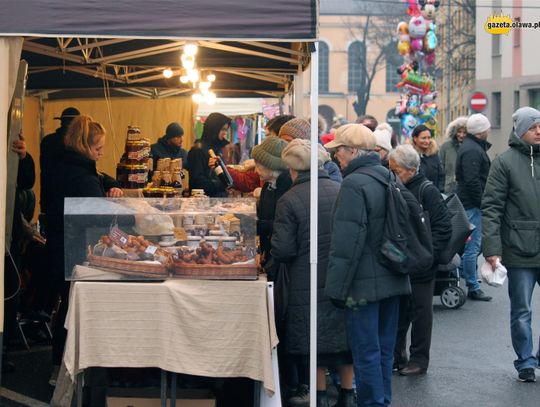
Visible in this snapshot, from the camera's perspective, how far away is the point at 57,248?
7559 millimetres

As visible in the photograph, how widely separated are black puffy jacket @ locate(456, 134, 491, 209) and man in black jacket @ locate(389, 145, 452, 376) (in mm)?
3737

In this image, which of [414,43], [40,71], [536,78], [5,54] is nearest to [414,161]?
[5,54]

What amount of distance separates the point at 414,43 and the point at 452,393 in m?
18.3

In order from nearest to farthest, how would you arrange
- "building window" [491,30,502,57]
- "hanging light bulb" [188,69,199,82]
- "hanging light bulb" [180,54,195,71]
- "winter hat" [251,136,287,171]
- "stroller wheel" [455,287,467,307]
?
1. "winter hat" [251,136,287,171]
2. "hanging light bulb" [180,54,195,71]
3. "hanging light bulb" [188,69,199,82]
4. "stroller wheel" [455,287,467,307]
5. "building window" [491,30,502,57]

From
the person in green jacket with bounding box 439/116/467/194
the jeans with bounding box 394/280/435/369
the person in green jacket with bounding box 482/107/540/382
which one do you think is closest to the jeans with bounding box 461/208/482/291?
the person in green jacket with bounding box 439/116/467/194

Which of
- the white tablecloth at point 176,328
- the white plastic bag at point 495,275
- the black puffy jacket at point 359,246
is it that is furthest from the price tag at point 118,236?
the white plastic bag at point 495,275

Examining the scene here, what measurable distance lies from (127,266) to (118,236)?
19cm

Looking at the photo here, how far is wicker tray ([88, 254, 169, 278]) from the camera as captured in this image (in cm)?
646

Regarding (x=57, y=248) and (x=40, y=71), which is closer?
(x=57, y=248)

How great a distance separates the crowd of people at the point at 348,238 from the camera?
647cm

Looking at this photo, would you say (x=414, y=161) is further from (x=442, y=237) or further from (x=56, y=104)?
(x=56, y=104)

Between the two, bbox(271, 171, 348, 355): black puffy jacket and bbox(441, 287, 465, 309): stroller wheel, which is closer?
bbox(271, 171, 348, 355): black puffy jacket

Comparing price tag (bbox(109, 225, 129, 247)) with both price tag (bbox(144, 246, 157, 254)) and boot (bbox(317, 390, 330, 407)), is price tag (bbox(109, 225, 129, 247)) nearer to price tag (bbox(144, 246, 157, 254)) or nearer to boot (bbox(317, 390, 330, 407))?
price tag (bbox(144, 246, 157, 254))

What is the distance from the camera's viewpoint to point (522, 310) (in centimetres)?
804
